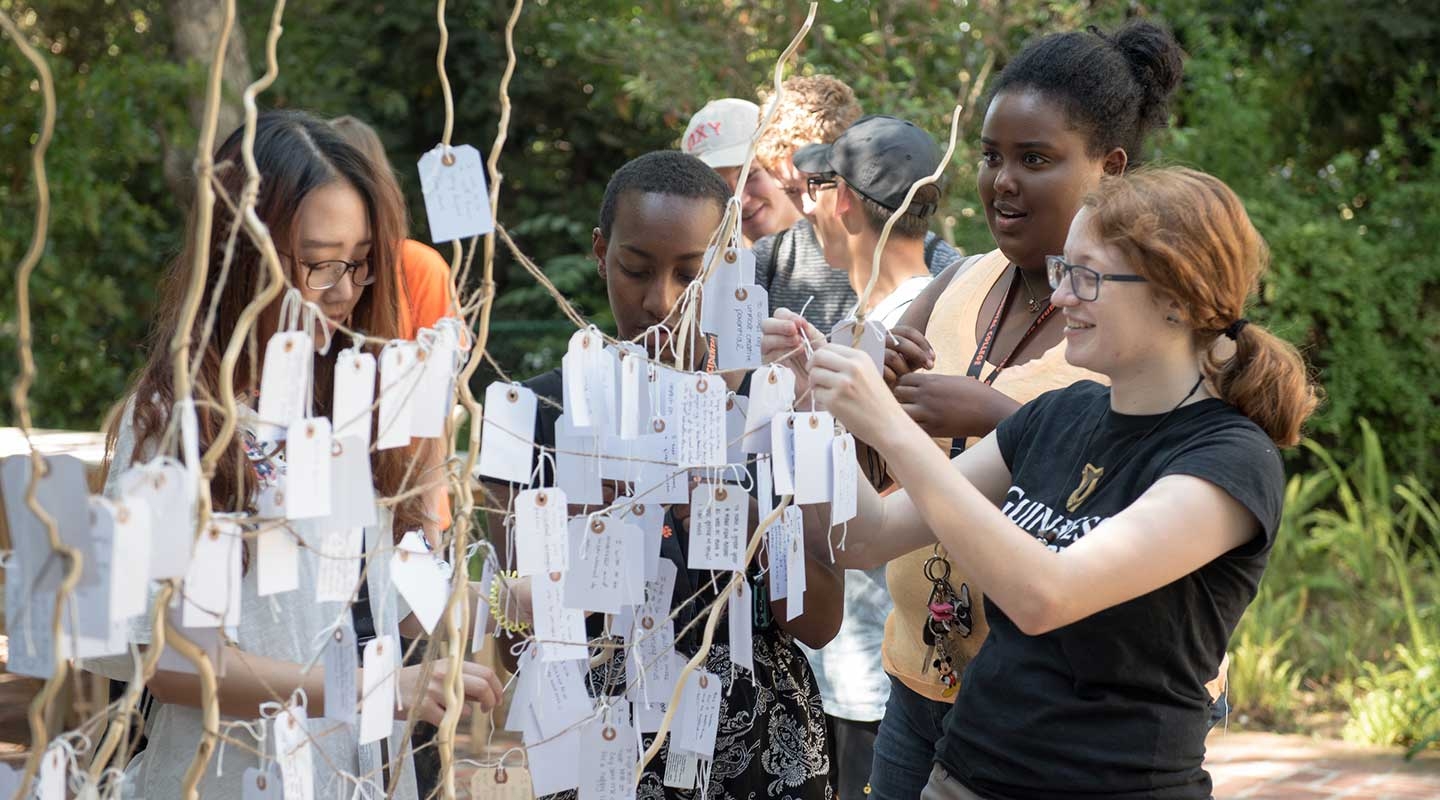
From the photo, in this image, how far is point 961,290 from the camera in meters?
2.03

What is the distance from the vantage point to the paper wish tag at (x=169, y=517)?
1088 mm

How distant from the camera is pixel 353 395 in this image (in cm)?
125

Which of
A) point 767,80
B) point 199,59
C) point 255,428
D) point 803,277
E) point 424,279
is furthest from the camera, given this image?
point 199,59

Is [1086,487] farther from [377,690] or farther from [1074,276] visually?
[377,690]

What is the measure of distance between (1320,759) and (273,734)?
143 inches

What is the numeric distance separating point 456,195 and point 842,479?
0.49m

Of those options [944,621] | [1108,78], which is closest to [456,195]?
[944,621]

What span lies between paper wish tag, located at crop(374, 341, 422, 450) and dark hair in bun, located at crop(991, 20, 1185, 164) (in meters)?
1.03

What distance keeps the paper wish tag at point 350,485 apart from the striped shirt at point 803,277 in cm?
185

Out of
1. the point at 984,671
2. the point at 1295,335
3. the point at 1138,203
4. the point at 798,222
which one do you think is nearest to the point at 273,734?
the point at 984,671

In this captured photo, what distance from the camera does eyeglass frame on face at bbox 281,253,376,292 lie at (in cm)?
161

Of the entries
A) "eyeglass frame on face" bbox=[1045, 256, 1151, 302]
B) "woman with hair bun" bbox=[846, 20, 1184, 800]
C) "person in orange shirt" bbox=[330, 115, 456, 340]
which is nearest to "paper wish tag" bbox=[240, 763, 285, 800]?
"woman with hair bun" bbox=[846, 20, 1184, 800]

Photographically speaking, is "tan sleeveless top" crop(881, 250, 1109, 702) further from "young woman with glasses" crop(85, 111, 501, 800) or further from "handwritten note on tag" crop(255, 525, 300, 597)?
"handwritten note on tag" crop(255, 525, 300, 597)

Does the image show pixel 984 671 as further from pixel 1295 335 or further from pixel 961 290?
pixel 1295 335
